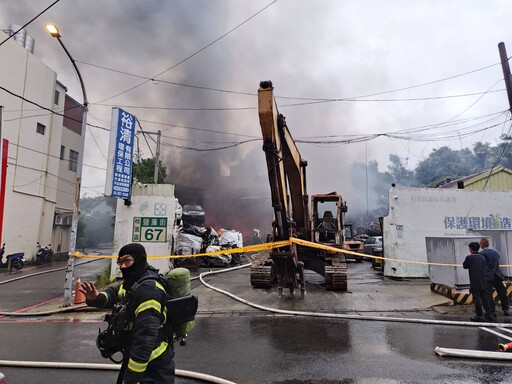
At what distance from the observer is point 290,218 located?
323 inches

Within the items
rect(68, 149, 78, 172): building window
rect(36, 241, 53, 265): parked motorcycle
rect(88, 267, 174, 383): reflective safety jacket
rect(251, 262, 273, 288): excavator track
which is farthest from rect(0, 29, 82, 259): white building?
rect(88, 267, 174, 383): reflective safety jacket

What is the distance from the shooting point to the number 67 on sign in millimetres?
11859

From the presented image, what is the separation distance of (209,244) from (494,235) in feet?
39.6

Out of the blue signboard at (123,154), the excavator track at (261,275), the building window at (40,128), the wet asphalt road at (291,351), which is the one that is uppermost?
the building window at (40,128)

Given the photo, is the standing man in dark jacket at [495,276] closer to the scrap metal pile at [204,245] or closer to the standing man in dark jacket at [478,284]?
the standing man in dark jacket at [478,284]

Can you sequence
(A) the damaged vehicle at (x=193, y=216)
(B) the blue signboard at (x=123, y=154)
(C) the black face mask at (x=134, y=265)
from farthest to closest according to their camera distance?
(A) the damaged vehicle at (x=193, y=216), (B) the blue signboard at (x=123, y=154), (C) the black face mask at (x=134, y=265)

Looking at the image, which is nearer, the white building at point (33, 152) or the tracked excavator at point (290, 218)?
the tracked excavator at point (290, 218)

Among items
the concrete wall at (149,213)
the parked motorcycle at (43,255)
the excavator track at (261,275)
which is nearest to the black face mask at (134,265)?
the excavator track at (261,275)

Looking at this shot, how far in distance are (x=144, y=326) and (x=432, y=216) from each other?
42.4 feet

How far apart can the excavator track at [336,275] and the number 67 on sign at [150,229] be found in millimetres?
6008

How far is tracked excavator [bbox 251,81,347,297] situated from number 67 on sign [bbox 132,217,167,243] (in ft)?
13.6

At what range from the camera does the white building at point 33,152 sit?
18391 millimetres

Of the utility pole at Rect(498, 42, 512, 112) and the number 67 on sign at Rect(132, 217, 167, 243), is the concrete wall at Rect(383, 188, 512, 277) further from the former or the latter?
the number 67 on sign at Rect(132, 217, 167, 243)

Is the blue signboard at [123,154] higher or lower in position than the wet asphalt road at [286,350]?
higher
